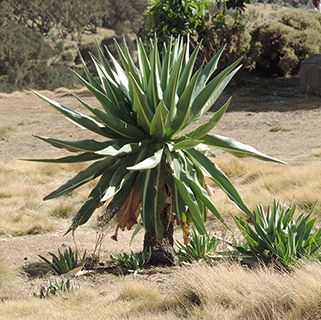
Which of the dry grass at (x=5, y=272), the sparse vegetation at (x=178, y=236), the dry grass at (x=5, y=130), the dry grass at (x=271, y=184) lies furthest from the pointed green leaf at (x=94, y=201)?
the dry grass at (x=5, y=130)

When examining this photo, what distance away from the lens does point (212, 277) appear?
5270mm

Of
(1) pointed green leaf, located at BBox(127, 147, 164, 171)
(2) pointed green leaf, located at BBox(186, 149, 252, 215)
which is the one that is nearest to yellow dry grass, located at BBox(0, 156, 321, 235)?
(2) pointed green leaf, located at BBox(186, 149, 252, 215)

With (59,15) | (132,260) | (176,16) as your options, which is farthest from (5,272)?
(59,15)

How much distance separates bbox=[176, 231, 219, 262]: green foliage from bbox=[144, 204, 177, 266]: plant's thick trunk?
11 cm

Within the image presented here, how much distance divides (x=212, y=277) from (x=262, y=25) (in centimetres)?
2044

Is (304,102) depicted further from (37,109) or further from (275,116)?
(37,109)

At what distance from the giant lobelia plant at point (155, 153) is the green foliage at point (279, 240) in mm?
270

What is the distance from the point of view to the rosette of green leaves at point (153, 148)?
6.46 meters

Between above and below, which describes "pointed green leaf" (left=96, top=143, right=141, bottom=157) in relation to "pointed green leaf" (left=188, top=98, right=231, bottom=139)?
below

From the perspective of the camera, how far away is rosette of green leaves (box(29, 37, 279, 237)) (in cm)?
646

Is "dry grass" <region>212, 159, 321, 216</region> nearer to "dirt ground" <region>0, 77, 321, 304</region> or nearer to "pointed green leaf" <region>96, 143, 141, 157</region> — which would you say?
"dirt ground" <region>0, 77, 321, 304</region>

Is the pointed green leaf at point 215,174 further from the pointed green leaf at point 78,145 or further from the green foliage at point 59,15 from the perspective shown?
the green foliage at point 59,15

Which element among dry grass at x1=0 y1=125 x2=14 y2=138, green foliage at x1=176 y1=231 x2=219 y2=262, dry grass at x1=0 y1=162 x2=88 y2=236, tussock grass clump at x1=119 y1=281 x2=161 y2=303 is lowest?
dry grass at x1=0 y1=125 x2=14 y2=138

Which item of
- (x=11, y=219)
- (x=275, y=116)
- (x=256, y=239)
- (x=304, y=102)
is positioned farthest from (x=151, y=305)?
(x=304, y=102)
